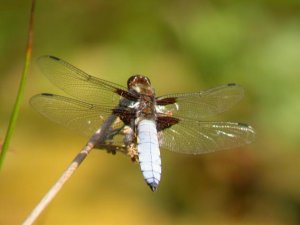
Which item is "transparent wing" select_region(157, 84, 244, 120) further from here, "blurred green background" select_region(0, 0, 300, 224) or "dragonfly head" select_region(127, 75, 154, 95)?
"blurred green background" select_region(0, 0, 300, 224)

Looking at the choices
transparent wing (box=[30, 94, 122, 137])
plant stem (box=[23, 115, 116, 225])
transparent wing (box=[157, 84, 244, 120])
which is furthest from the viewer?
transparent wing (box=[157, 84, 244, 120])

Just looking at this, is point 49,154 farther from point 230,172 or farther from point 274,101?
point 274,101

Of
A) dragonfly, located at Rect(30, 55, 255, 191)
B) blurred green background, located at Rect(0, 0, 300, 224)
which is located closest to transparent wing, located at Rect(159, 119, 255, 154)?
dragonfly, located at Rect(30, 55, 255, 191)

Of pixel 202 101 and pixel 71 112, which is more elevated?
pixel 202 101

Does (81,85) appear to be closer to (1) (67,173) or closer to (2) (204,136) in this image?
(2) (204,136)

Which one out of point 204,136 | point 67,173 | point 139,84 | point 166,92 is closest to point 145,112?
point 139,84

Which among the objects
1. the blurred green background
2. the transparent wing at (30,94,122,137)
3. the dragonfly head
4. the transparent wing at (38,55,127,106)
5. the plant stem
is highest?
the blurred green background

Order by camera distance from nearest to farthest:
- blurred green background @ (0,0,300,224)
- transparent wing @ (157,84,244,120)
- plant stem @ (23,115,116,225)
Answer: plant stem @ (23,115,116,225)
transparent wing @ (157,84,244,120)
blurred green background @ (0,0,300,224)
